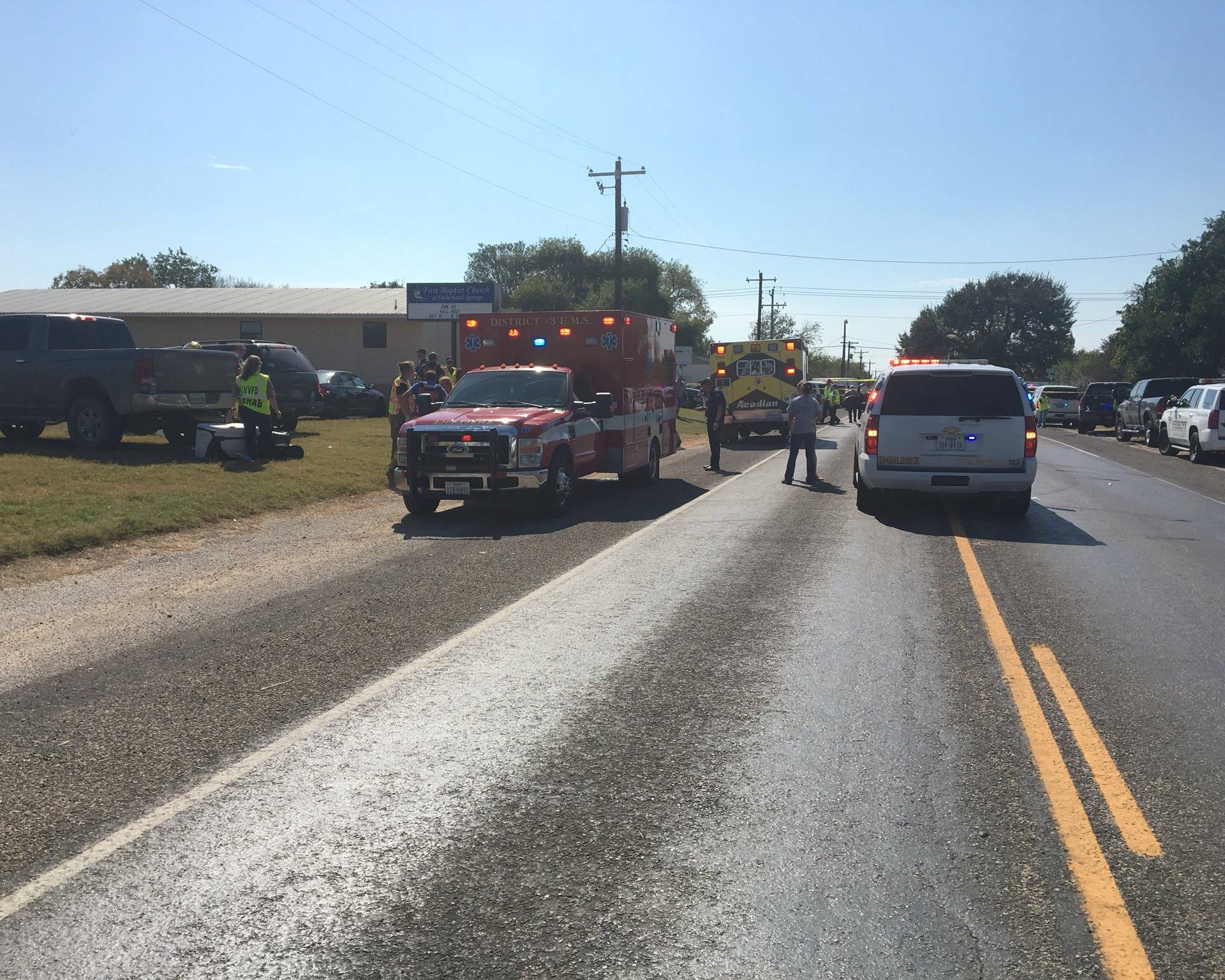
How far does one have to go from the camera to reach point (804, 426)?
18328 millimetres

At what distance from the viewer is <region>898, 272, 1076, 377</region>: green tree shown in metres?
107

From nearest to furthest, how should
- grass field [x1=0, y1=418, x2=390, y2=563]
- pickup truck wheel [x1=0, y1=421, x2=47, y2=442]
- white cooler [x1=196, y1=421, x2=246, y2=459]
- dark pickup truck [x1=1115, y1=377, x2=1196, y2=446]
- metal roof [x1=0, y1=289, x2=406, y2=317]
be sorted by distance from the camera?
1. grass field [x1=0, y1=418, x2=390, y2=563]
2. white cooler [x1=196, y1=421, x2=246, y2=459]
3. pickup truck wheel [x1=0, y1=421, x2=47, y2=442]
4. dark pickup truck [x1=1115, y1=377, x2=1196, y2=446]
5. metal roof [x1=0, y1=289, x2=406, y2=317]

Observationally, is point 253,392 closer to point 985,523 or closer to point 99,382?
point 99,382

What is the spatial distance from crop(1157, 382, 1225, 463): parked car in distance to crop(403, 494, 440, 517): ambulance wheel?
19286 millimetres

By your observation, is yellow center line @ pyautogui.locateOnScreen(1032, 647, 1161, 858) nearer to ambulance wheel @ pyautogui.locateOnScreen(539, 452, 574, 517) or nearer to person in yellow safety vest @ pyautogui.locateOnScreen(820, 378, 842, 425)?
ambulance wheel @ pyautogui.locateOnScreen(539, 452, 574, 517)

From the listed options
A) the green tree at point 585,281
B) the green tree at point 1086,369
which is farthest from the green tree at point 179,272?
the green tree at point 1086,369

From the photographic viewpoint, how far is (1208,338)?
2244 inches

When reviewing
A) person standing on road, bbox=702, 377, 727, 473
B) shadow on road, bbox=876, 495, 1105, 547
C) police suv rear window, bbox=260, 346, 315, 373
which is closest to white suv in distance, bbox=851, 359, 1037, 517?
shadow on road, bbox=876, 495, 1105, 547

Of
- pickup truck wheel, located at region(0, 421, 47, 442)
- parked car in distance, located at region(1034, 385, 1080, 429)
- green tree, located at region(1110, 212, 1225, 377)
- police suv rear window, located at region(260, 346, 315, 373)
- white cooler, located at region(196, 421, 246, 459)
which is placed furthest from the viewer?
green tree, located at region(1110, 212, 1225, 377)

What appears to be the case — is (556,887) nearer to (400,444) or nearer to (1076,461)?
(400,444)

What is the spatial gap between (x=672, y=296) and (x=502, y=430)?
112 m

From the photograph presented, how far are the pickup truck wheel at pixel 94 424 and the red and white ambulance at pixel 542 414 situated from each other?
491 centimetres

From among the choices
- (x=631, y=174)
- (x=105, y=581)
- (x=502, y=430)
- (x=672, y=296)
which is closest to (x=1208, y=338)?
(x=631, y=174)

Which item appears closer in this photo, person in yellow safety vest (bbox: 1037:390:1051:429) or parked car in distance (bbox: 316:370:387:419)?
parked car in distance (bbox: 316:370:387:419)
